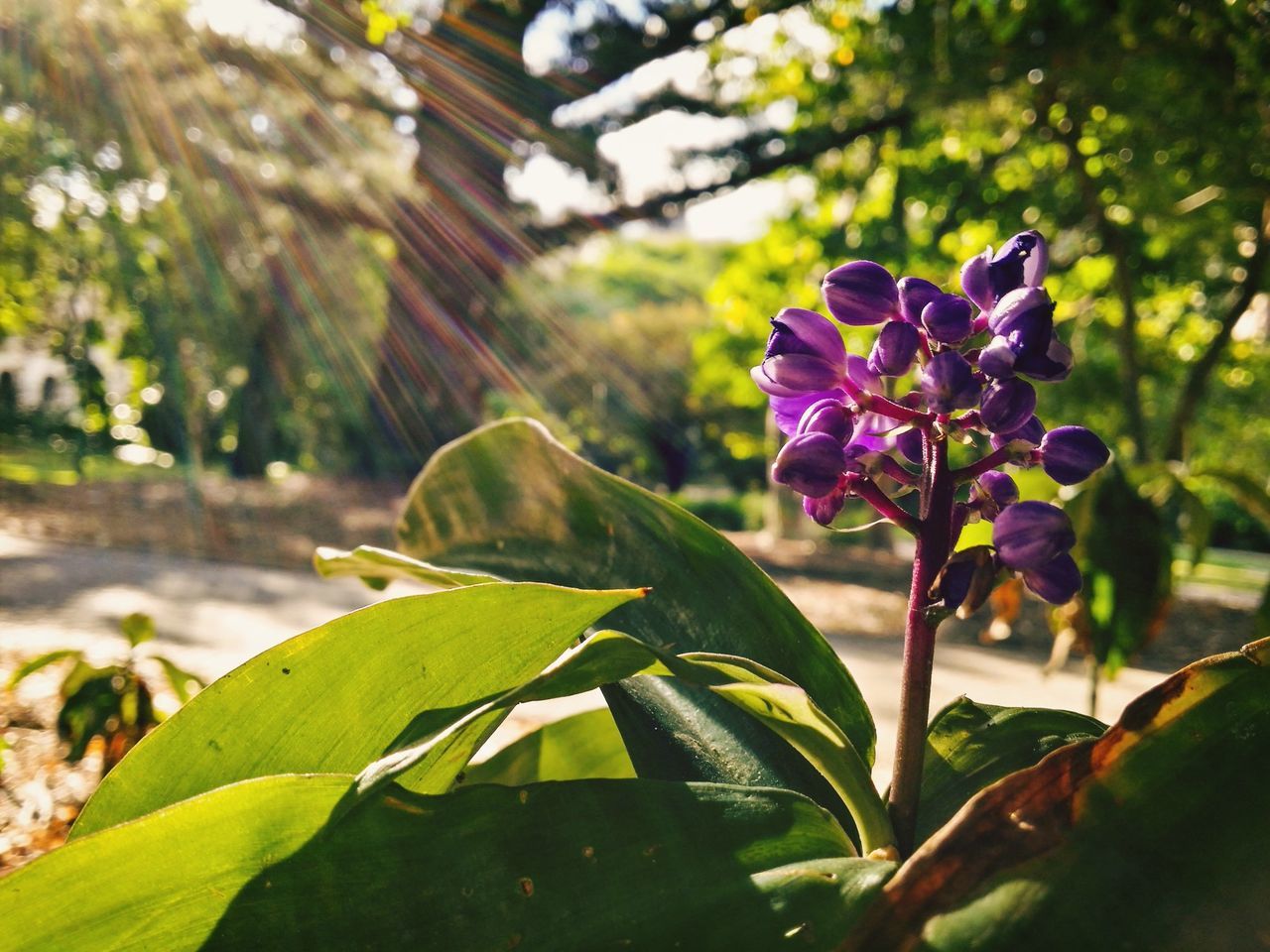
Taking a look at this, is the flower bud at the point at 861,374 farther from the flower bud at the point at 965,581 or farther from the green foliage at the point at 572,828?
the green foliage at the point at 572,828

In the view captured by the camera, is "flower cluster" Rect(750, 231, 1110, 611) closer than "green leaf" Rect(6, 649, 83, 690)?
Yes

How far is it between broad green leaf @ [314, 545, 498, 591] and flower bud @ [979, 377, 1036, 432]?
0.51m

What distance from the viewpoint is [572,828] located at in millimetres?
673

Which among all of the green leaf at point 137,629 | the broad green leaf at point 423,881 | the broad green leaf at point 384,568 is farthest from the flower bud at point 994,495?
the green leaf at point 137,629

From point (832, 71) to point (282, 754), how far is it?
25.3ft

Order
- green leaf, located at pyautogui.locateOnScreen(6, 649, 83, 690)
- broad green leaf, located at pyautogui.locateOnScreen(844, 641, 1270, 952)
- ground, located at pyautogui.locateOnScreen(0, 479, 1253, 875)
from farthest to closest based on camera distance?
ground, located at pyautogui.locateOnScreen(0, 479, 1253, 875) → green leaf, located at pyautogui.locateOnScreen(6, 649, 83, 690) → broad green leaf, located at pyautogui.locateOnScreen(844, 641, 1270, 952)

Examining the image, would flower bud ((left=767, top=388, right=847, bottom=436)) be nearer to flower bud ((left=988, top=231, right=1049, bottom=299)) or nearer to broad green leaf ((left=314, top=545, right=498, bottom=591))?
flower bud ((left=988, top=231, right=1049, bottom=299))

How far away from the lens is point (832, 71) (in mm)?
7277

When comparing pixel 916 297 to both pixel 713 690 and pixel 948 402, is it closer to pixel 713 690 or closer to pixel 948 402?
pixel 948 402

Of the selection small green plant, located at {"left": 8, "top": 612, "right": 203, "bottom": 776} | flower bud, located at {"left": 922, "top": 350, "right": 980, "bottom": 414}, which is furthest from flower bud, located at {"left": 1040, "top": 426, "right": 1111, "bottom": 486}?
small green plant, located at {"left": 8, "top": 612, "right": 203, "bottom": 776}

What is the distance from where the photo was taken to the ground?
98.0 inches

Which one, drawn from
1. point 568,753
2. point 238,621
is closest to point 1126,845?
point 568,753

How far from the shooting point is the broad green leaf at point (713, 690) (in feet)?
2.06

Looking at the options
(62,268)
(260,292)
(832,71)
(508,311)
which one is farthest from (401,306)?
(832,71)
